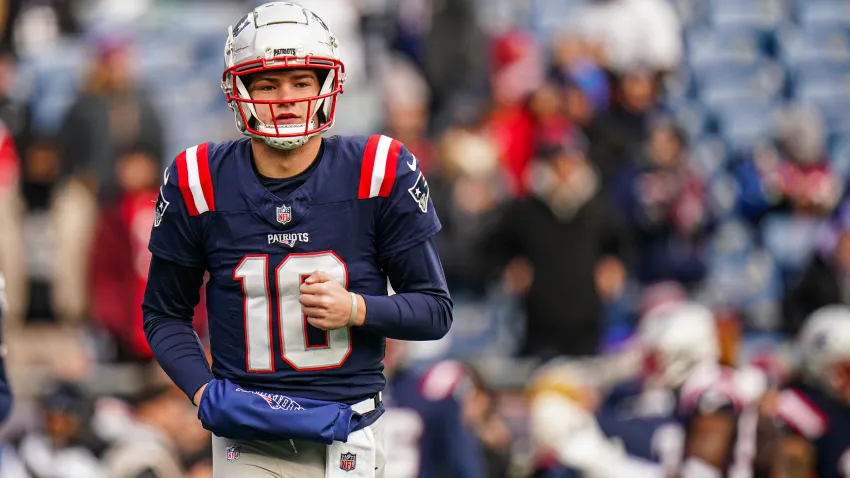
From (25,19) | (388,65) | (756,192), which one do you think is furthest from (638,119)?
(25,19)

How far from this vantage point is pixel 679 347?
7.93 meters

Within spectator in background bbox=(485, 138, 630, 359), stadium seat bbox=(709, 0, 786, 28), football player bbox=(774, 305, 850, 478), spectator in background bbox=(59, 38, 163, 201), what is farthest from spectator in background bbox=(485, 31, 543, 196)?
football player bbox=(774, 305, 850, 478)

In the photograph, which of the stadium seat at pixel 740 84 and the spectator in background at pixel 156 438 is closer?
the spectator in background at pixel 156 438

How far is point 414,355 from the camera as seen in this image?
832 centimetres

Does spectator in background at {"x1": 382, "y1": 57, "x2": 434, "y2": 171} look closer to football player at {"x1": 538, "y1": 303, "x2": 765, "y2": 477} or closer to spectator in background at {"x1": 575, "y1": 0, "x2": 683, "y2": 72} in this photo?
spectator in background at {"x1": 575, "y1": 0, "x2": 683, "y2": 72}

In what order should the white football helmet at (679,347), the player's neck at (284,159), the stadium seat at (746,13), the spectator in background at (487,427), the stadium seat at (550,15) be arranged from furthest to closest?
the stadium seat at (746,13), the stadium seat at (550,15), the spectator in background at (487,427), the white football helmet at (679,347), the player's neck at (284,159)

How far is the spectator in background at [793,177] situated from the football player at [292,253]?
25.1 ft

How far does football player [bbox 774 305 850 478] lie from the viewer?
743cm

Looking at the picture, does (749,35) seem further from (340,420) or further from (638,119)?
(340,420)

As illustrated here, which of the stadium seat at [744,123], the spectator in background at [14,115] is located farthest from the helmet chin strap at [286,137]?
the stadium seat at [744,123]

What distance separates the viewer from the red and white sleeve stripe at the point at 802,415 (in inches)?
296

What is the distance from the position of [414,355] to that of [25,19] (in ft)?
18.3

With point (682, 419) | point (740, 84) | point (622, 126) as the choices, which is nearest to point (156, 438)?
point (682, 419)

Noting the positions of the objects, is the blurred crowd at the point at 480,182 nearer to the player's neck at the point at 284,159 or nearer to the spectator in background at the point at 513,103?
the spectator in background at the point at 513,103
